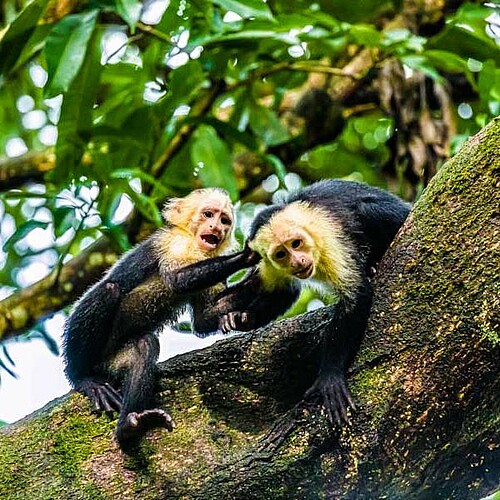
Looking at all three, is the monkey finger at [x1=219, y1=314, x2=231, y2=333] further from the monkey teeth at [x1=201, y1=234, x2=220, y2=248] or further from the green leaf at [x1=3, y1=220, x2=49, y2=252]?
the green leaf at [x1=3, y1=220, x2=49, y2=252]

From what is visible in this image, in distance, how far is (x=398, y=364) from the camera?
243cm

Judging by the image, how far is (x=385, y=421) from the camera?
2387 mm

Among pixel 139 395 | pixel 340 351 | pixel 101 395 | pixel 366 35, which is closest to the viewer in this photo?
pixel 340 351

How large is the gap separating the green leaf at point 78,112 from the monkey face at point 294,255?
1.27 meters

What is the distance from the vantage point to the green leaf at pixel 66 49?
11.5 ft

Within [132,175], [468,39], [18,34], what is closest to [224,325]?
[132,175]

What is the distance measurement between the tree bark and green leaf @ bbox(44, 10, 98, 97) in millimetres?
1458

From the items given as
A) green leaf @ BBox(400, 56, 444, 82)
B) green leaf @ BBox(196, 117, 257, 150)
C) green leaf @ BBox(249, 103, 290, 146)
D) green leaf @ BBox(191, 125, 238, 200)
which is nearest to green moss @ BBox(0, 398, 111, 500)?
green leaf @ BBox(191, 125, 238, 200)

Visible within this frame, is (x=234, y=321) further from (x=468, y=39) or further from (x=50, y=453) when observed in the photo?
(x=468, y=39)

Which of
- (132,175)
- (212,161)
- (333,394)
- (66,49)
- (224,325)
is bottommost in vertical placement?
(224,325)

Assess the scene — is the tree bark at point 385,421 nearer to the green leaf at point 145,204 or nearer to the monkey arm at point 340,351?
the monkey arm at point 340,351

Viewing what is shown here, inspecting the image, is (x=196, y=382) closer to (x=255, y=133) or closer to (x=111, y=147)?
(x=111, y=147)

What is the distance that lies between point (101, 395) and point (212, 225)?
3.42ft

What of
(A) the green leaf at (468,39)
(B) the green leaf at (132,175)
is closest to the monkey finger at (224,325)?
(B) the green leaf at (132,175)
